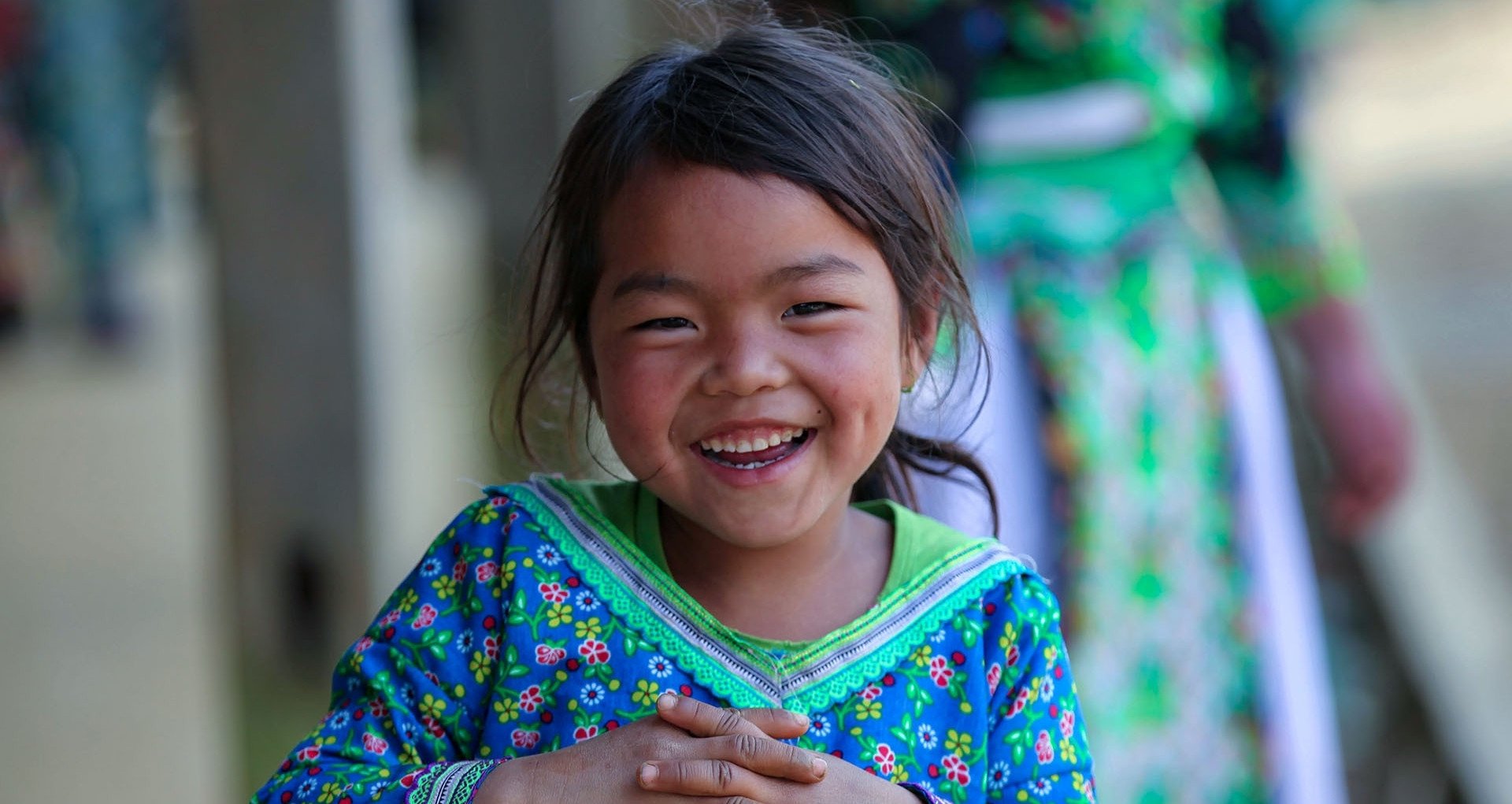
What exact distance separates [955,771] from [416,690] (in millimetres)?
407

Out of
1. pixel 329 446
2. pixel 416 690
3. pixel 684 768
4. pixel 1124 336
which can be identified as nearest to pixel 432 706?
pixel 416 690

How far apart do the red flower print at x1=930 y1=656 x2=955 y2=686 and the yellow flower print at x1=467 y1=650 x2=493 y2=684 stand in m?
0.34

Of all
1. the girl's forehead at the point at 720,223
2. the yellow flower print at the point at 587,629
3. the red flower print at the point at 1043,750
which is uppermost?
the girl's forehead at the point at 720,223

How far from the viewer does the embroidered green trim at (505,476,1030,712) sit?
4.05ft

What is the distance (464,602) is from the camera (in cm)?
126

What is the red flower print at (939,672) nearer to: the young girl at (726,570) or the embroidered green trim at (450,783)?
the young girl at (726,570)

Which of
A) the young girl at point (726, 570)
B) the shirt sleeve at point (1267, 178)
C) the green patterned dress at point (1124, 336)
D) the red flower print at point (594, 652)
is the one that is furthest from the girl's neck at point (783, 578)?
the shirt sleeve at point (1267, 178)

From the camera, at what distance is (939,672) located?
4.12ft

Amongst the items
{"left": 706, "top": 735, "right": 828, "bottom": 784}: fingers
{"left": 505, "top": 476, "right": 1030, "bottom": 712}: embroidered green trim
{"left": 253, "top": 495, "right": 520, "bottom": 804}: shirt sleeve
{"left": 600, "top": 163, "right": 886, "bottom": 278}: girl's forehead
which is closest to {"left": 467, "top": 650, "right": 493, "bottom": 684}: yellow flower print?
{"left": 253, "top": 495, "right": 520, "bottom": 804}: shirt sleeve

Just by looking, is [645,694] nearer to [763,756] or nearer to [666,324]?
[763,756]

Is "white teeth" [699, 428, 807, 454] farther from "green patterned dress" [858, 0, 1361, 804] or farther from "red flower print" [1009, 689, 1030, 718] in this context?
"green patterned dress" [858, 0, 1361, 804]

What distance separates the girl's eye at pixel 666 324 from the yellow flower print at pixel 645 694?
0.27 metres

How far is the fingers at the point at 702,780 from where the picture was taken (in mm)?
1103

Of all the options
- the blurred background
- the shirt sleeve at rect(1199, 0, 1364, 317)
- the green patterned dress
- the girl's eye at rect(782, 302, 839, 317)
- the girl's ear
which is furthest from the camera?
the blurred background
